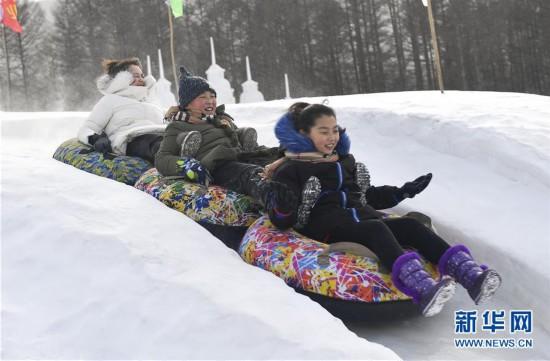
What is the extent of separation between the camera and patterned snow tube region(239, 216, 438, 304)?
270cm

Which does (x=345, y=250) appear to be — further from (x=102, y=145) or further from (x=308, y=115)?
(x=102, y=145)

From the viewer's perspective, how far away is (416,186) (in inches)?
126

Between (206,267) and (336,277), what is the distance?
65 cm

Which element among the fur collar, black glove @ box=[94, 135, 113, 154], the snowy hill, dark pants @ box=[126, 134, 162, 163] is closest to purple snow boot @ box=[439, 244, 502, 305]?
the snowy hill

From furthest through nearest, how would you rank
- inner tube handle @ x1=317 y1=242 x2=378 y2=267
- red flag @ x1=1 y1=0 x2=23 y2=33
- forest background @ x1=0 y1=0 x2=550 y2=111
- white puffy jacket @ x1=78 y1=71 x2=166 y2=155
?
1. forest background @ x1=0 y1=0 x2=550 y2=111
2. red flag @ x1=1 y1=0 x2=23 y2=33
3. white puffy jacket @ x1=78 y1=71 x2=166 y2=155
4. inner tube handle @ x1=317 y1=242 x2=378 y2=267

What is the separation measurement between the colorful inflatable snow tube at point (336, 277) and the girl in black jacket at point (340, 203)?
4.0 inches

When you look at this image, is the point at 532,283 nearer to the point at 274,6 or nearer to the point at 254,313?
the point at 254,313

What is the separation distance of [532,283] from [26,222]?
8.63ft

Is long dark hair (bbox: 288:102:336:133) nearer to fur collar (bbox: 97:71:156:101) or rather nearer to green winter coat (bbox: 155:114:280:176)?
green winter coat (bbox: 155:114:280:176)

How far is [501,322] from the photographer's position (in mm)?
2941

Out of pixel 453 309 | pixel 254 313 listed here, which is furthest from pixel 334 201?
pixel 254 313

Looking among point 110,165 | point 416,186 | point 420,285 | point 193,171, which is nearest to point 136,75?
point 110,165

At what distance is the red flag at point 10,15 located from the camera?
32.5ft

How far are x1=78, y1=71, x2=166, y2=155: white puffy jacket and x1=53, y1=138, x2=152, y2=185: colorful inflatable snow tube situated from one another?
0.62 ft
